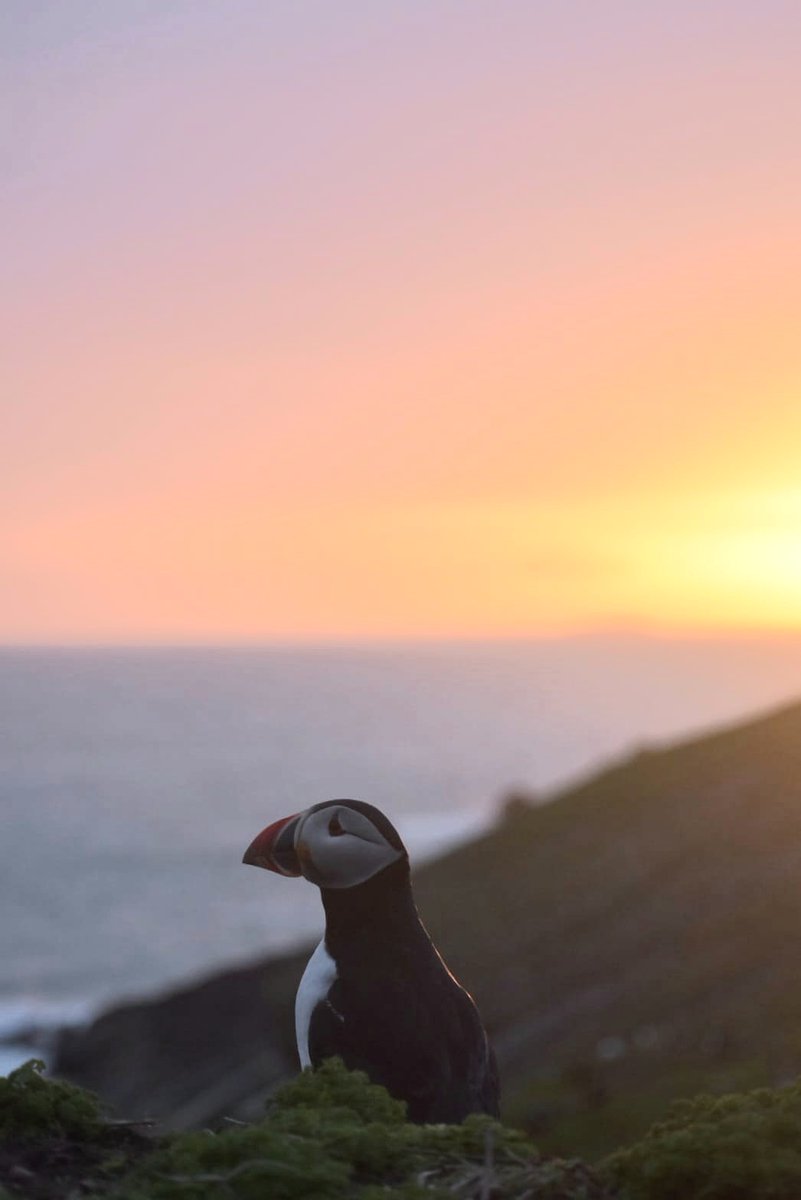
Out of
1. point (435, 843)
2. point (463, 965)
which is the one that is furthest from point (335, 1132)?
point (435, 843)

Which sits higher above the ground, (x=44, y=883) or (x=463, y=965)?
(x=44, y=883)

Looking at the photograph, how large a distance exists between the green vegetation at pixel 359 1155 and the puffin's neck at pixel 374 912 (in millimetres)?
1839

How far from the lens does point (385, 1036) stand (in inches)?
227

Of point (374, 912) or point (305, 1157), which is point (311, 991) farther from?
point (305, 1157)

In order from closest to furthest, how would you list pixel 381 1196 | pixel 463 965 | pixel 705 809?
1. pixel 381 1196
2. pixel 463 965
3. pixel 705 809

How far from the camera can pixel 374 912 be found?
19.9ft

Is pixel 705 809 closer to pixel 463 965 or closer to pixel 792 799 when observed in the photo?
pixel 792 799

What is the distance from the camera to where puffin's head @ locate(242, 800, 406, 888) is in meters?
6.02

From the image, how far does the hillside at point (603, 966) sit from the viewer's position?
14.8 m

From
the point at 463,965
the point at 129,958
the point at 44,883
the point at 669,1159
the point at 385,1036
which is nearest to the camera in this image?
the point at 669,1159

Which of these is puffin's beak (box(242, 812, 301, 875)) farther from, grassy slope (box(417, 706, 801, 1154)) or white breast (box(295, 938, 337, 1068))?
grassy slope (box(417, 706, 801, 1154))

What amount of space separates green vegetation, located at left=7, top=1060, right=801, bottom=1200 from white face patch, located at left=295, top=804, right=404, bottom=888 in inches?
72.5

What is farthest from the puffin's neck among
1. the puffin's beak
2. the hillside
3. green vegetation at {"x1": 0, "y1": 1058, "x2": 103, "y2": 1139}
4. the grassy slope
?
the grassy slope

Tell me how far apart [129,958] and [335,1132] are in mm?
53664
